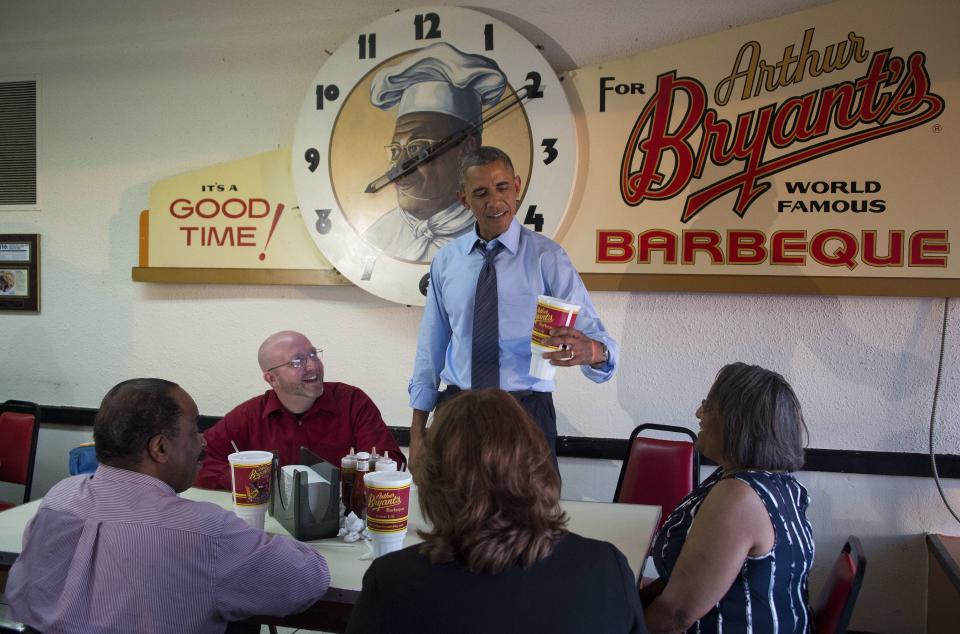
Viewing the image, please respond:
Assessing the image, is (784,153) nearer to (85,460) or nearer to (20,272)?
(85,460)

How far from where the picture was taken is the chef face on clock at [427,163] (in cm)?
323

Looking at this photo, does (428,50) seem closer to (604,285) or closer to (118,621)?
(604,285)

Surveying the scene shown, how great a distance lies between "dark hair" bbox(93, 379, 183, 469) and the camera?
1493 millimetres

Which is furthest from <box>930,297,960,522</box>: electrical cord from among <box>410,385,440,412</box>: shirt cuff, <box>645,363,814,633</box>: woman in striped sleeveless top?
<box>410,385,440,412</box>: shirt cuff

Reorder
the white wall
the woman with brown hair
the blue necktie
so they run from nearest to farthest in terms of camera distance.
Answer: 1. the woman with brown hair
2. the blue necktie
3. the white wall

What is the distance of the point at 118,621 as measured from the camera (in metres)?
1.34

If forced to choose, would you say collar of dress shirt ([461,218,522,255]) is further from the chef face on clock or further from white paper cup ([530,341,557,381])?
the chef face on clock

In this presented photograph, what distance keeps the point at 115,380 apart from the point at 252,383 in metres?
0.72

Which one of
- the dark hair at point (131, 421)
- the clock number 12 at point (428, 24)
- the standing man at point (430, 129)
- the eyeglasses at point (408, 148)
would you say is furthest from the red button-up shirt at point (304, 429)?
the clock number 12 at point (428, 24)

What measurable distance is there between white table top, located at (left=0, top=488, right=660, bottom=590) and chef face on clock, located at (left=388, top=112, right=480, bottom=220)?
1389 millimetres

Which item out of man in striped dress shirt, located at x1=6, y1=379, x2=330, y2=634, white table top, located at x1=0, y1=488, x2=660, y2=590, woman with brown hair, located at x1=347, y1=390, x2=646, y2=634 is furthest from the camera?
white table top, located at x1=0, y1=488, x2=660, y2=590

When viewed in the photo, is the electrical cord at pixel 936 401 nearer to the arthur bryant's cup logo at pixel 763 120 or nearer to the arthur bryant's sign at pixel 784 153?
the arthur bryant's sign at pixel 784 153

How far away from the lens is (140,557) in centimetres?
136

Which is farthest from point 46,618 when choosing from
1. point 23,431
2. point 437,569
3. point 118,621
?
point 23,431
